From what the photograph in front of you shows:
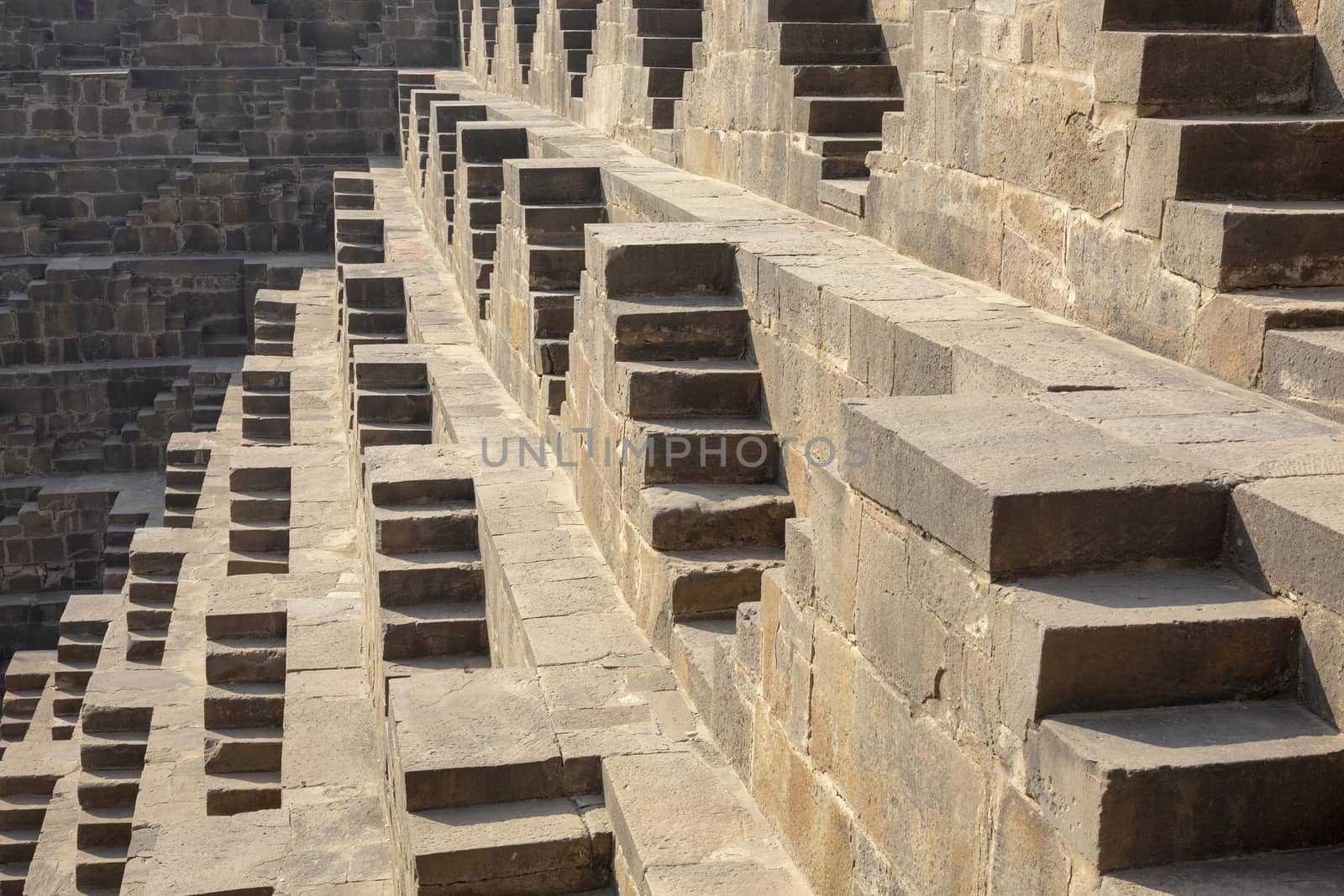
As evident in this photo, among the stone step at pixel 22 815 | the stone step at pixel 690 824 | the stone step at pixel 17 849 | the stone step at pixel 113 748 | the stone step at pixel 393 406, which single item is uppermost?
the stone step at pixel 690 824

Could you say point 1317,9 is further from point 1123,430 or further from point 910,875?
point 910,875

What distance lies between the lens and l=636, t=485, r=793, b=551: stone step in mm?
5246

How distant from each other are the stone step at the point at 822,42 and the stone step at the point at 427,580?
10.4ft

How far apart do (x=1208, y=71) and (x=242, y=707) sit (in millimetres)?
5588

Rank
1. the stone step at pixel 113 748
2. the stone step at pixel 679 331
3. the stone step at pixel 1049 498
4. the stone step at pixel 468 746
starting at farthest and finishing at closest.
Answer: the stone step at pixel 113 748
the stone step at pixel 679 331
the stone step at pixel 468 746
the stone step at pixel 1049 498

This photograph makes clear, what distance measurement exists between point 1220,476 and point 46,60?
2218 cm

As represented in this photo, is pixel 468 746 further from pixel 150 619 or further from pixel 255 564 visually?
pixel 150 619

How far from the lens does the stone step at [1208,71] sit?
4.29 metres

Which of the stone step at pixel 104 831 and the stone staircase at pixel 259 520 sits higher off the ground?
the stone staircase at pixel 259 520

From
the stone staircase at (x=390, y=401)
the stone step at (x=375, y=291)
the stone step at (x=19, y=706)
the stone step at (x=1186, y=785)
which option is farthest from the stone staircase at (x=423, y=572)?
the stone step at (x=19, y=706)

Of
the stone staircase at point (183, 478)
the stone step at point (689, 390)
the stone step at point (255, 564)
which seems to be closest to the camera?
the stone step at point (689, 390)

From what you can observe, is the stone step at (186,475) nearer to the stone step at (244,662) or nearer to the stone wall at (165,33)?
the stone step at (244,662)

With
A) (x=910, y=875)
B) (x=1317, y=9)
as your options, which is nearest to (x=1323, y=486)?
(x=910, y=875)

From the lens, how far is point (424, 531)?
6828 millimetres
